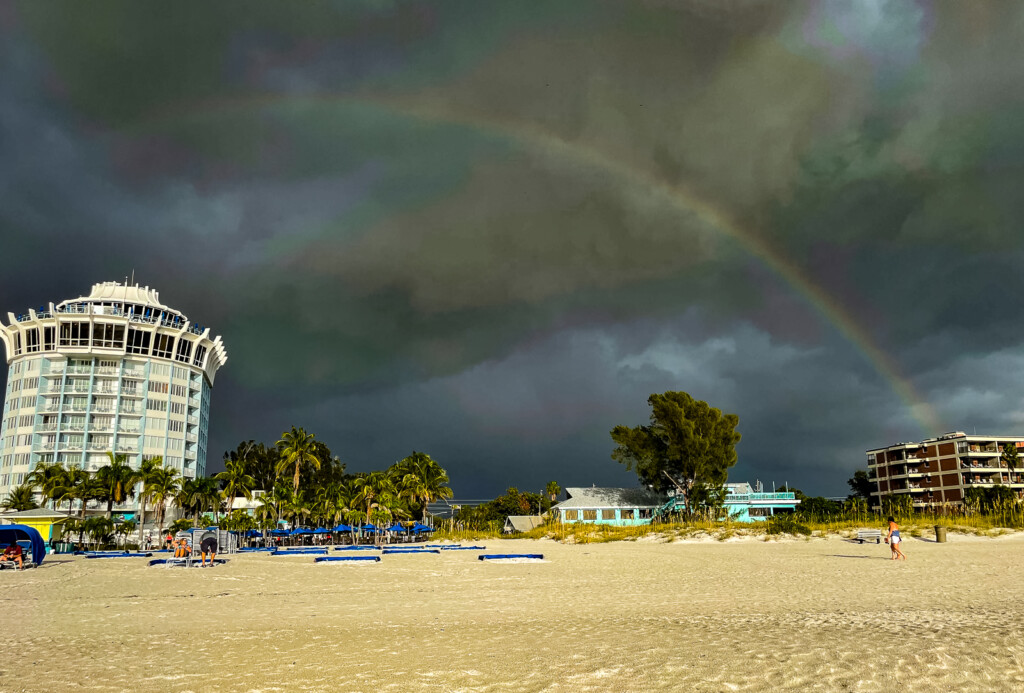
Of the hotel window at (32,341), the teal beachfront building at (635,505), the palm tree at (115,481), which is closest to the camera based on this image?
the palm tree at (115,481)

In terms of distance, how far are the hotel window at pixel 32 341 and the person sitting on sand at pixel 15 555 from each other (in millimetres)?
87061

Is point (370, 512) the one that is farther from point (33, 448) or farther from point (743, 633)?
point (33, 448)

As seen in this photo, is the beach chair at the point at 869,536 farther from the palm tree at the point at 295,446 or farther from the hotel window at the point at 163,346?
the hotel window at the point at 163,346

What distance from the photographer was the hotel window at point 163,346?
111 m

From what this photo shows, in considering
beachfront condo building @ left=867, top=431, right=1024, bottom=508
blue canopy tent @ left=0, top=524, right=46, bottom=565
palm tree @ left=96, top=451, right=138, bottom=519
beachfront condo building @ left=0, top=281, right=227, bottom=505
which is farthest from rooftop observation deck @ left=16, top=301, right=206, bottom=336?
beachfront condo building @ left=867, top=431, right=1024, bottom=508

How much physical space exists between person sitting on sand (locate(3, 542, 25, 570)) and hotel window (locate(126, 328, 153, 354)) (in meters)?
81.7

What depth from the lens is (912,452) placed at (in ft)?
422

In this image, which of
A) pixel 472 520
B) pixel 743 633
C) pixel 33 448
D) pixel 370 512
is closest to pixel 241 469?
pixel 370 512

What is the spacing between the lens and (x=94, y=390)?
105312 millimetres

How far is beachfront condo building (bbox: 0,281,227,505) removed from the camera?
102938mm

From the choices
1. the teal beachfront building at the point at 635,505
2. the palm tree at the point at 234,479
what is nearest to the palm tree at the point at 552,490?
the teal beachfront building at the point at 635,505

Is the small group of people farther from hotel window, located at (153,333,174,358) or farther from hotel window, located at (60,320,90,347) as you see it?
hotel window, located at (60,320,90,347)

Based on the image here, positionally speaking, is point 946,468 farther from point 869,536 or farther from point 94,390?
point 94,390

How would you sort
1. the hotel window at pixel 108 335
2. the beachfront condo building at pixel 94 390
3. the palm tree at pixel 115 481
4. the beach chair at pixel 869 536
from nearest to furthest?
the beach chair at pixel 869 536
the palm tree at pixel 115 481
the beachfront condo building at pixel 94 390
the hotel window at pixel 108 335
